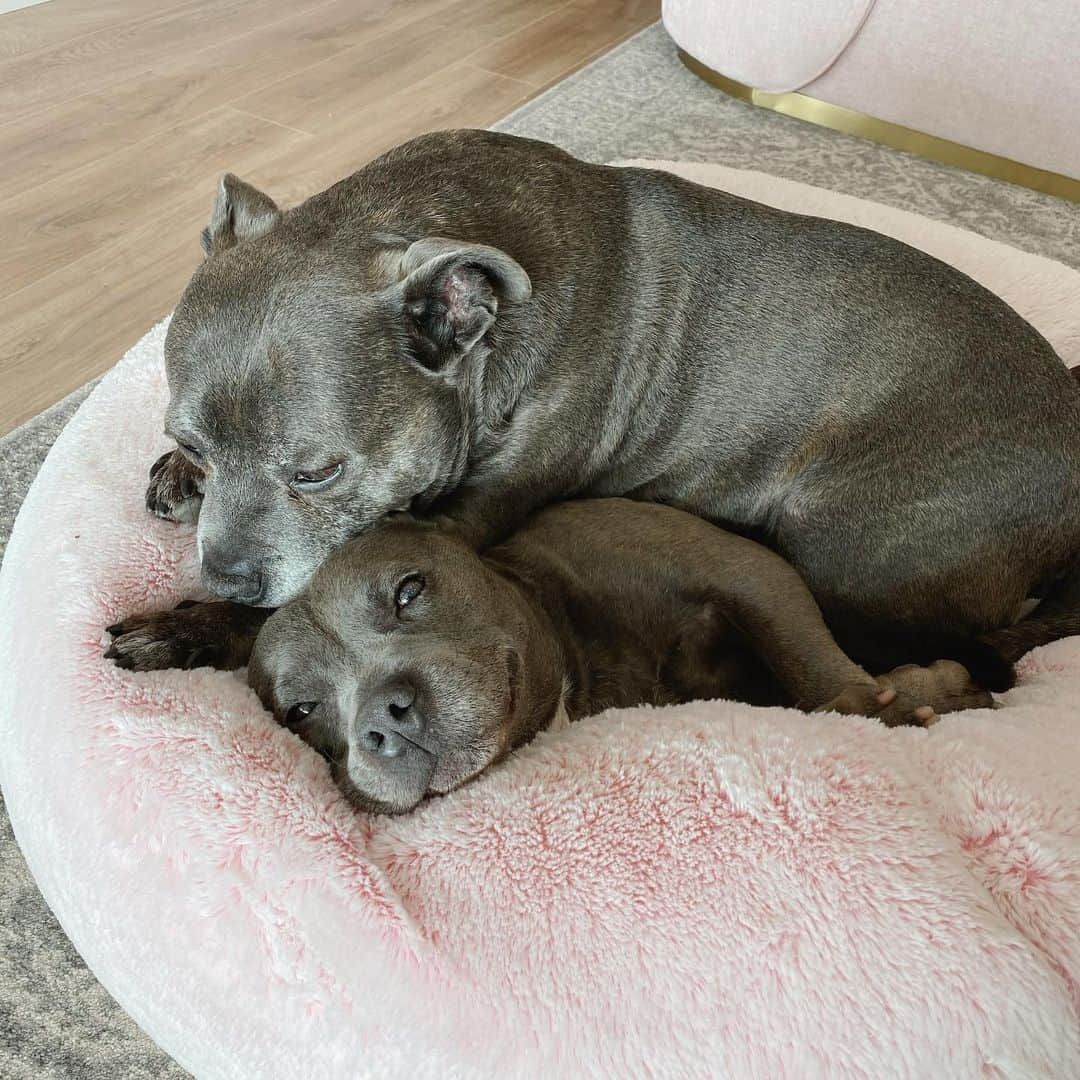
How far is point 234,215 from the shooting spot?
8.05 feet

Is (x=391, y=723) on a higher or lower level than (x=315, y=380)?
lower

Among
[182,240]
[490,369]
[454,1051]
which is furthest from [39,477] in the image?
[182,240]

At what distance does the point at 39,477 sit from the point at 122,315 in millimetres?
1531

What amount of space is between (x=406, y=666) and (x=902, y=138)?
4050mm

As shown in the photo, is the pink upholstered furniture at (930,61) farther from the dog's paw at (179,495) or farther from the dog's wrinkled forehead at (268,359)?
the dog's paw at (179,495)

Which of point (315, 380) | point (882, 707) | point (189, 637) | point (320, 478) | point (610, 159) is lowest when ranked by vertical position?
point (189, 637)

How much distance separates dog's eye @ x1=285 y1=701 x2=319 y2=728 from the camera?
6.72 feet

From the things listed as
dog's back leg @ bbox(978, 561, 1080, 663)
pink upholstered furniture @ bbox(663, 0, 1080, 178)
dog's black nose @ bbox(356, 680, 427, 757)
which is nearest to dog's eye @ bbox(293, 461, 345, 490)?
dog's black nose @ bbox(356, 680, 427, 757)

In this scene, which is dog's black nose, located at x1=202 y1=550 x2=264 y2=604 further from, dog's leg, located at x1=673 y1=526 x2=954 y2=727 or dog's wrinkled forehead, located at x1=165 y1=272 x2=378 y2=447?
dog's leg, located at x1=673 y1=526 x2=954 y2=727

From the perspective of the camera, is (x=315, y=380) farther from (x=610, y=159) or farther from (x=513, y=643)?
(x=610, y=159)

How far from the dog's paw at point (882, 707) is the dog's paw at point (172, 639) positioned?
4.07ft

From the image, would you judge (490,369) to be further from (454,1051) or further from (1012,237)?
(1012,237)

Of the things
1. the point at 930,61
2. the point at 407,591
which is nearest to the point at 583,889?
the point at 407,591

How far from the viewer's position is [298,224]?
2188mm
